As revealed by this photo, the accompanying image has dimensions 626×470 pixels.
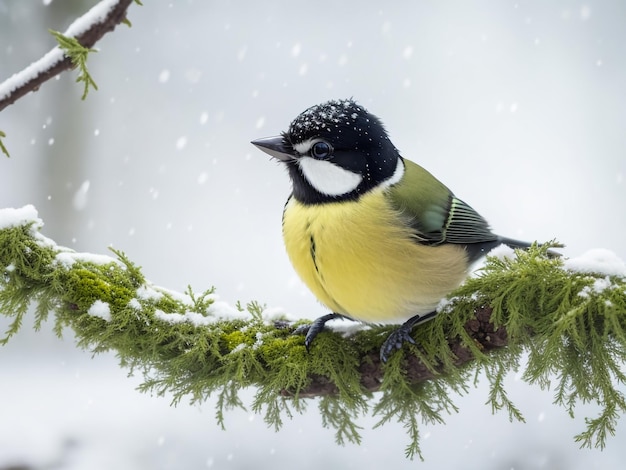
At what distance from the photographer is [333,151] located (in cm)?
225

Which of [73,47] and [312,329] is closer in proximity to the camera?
[73,47]

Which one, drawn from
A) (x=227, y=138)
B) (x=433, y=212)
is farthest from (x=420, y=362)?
(x=227, y=138)

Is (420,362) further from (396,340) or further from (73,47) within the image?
(73,47)

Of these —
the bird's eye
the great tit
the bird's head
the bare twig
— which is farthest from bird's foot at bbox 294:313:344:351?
the bird's eye

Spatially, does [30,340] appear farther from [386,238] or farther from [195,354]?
[386,238]

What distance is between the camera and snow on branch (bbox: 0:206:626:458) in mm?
→ 1858

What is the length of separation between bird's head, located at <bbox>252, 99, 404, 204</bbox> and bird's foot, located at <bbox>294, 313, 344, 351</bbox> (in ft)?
1.33

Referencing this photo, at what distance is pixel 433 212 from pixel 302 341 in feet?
2.15

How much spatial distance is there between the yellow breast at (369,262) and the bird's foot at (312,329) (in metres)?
0.06

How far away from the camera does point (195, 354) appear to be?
216cm

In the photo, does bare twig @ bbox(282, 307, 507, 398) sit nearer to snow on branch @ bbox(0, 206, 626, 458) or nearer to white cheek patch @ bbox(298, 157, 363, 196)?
snow on branch @ bbox(0, 206, 626, 458)

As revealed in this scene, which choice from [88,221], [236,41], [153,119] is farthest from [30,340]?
[236,41]

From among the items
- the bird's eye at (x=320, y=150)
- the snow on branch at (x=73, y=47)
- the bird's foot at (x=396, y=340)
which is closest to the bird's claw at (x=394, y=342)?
the bird's foot at (x=396, y=340)

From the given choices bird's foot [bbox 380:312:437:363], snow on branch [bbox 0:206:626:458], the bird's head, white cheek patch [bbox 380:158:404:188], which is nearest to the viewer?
snow on branch [bbox 0:206:626:458]
